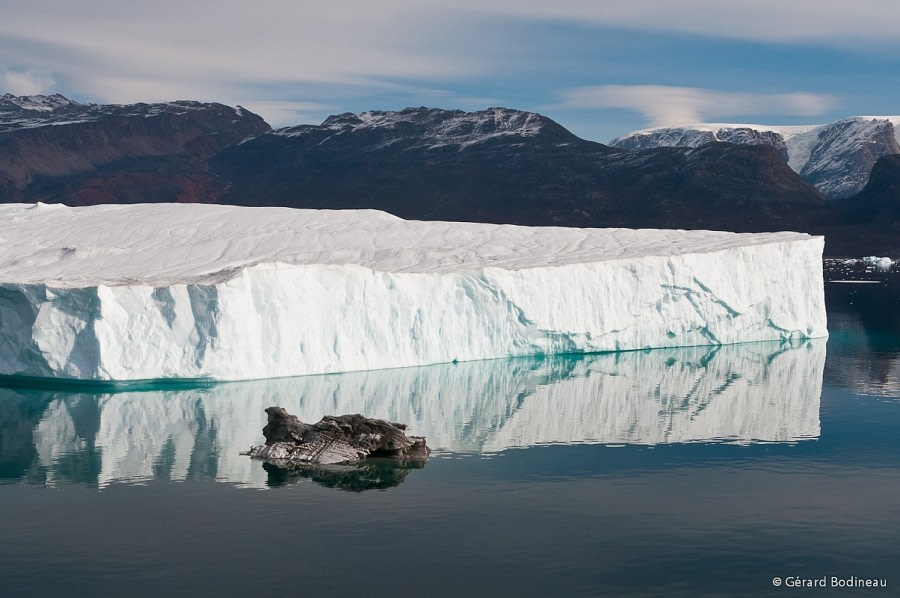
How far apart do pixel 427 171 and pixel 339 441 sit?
367ft

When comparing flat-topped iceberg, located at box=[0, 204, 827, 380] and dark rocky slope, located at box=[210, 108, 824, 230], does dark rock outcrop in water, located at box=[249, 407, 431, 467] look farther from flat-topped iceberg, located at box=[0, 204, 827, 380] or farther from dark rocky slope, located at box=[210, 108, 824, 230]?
dark rocky slope, located at box=[210, 108, 824, 230]

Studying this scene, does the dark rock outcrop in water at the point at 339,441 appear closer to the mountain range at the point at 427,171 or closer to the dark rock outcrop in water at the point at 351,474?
the dark rock outcrop in water at the point at 351,474

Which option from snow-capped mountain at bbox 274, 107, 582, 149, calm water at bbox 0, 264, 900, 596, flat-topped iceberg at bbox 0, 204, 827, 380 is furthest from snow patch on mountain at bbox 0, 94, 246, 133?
calm water at bbox 0, 264, 900, 596

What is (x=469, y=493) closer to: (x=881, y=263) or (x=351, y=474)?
(x=351, y=474)

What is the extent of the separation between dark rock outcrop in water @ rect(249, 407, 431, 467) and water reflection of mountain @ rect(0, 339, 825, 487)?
557 millimetres

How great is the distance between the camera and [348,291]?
2444 cm

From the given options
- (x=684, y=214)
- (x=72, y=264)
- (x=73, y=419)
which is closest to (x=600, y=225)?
(x=684, y=214)

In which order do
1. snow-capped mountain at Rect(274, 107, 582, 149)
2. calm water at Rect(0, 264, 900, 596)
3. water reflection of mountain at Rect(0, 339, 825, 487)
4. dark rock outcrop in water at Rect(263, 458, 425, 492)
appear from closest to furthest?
calm water at Rect(0, 264, 900, 596) → dark rock outcrop in water at Rect(263, 458, 425, 492) → water reflection of mountain at Rect(0, 339, 825, 487) → snow-capped mountain at Rect(274, 107, 582, 149)

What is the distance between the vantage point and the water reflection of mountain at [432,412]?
53.6 ft

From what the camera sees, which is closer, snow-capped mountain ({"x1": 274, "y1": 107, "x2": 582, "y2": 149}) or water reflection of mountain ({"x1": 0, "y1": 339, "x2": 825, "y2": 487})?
water reflection of mountain ({"x1": 0, "y1": 339, "x2": 825, "y2": 487})

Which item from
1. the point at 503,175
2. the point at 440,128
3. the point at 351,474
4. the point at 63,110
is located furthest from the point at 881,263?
the point at 63,110

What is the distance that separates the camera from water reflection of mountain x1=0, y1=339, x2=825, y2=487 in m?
16.3

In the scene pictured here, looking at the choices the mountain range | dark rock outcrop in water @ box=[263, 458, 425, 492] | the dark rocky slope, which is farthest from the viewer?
the dark rocky slope

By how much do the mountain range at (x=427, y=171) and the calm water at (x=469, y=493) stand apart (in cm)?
7743
